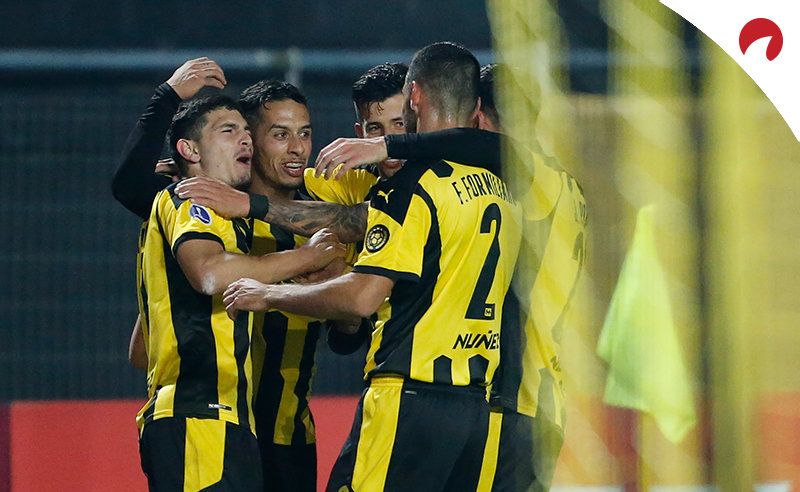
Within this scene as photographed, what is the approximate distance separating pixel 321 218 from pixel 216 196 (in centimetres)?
38

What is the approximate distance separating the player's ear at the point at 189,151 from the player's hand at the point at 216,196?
0.61 ft

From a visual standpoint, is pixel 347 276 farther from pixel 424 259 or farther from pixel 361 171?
pixel 361 171

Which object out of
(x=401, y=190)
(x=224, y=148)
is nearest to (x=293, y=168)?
(x=224, y=148)

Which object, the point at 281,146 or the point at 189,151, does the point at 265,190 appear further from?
the point at 189,151

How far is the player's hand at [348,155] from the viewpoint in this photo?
11.0 feet

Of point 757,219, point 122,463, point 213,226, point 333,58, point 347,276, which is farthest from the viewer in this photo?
point 333,58

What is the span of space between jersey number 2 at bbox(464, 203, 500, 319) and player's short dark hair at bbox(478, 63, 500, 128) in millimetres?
470

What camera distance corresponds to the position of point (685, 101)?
1428mm

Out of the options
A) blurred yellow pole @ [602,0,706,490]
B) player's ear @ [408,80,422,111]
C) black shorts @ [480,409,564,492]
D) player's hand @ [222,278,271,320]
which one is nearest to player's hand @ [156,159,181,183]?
player's hand @ [222,278,271,320]

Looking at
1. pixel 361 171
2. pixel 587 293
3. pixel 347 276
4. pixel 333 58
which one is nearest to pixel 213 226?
pixel 347 276

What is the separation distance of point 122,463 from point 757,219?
4.53m

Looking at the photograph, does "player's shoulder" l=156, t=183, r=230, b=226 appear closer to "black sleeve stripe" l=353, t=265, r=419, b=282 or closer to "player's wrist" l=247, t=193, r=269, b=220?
"player's wrist" l=247, t=193, r=269, b=220

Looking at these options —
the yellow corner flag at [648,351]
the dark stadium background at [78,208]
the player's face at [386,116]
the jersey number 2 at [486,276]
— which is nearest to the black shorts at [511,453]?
the jersey number 2 at [486,276]

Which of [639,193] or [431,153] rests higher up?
[431,153]
